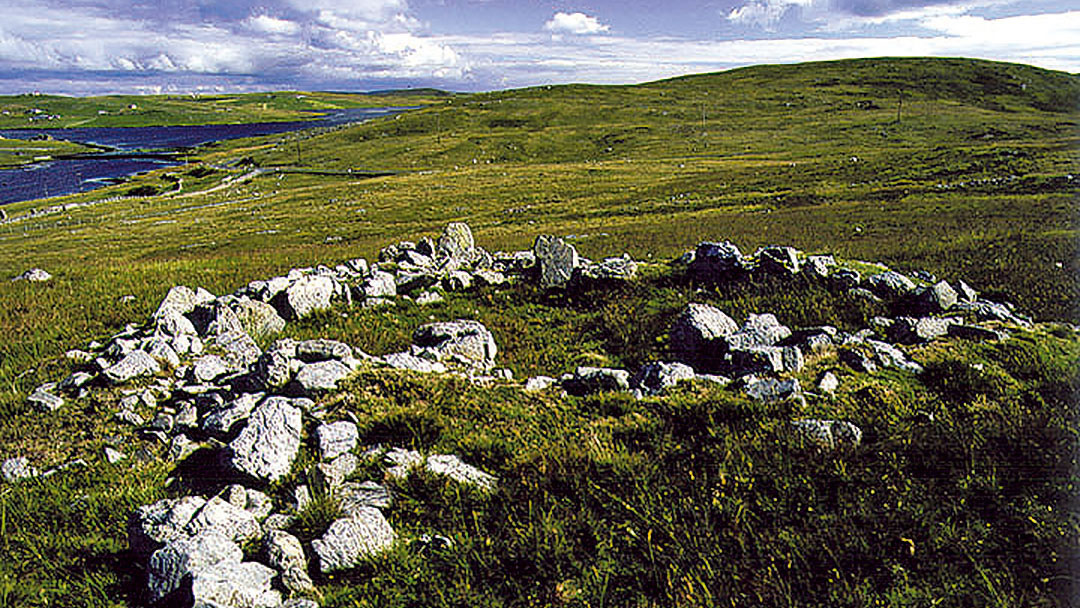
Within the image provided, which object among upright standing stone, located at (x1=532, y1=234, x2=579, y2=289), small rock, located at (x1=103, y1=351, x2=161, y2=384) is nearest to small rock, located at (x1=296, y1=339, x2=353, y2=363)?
small rock, located at (x1=103, y1=351, x2=161, y2=384)

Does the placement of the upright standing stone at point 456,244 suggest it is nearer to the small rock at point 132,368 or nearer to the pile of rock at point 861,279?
the pile of rock at point 861,279

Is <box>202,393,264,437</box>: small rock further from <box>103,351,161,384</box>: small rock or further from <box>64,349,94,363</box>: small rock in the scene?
<box>64,349,94,363</box>: small rock

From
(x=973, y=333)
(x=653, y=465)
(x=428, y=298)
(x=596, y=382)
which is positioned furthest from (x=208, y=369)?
(x=973, y=333)

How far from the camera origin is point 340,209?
2847 inches

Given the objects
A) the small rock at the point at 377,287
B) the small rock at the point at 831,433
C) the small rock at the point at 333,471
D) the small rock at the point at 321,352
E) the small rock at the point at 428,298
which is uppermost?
the small rock at the point at 831,433

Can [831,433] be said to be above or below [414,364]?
above

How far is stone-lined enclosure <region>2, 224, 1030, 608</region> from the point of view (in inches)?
236

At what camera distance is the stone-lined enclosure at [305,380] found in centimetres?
599

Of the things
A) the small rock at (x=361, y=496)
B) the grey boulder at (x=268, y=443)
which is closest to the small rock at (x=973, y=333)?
the small rock at (x=361, y=496)

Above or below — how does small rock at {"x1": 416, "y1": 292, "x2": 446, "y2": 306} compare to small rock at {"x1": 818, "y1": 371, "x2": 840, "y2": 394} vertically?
below

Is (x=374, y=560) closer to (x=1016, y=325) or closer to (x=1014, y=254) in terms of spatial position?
(x=1016, y=325)

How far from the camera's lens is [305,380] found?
32.4ft

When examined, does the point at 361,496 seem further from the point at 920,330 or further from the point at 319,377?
the point at 920,330

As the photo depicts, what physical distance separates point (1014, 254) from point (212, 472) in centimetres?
2605
